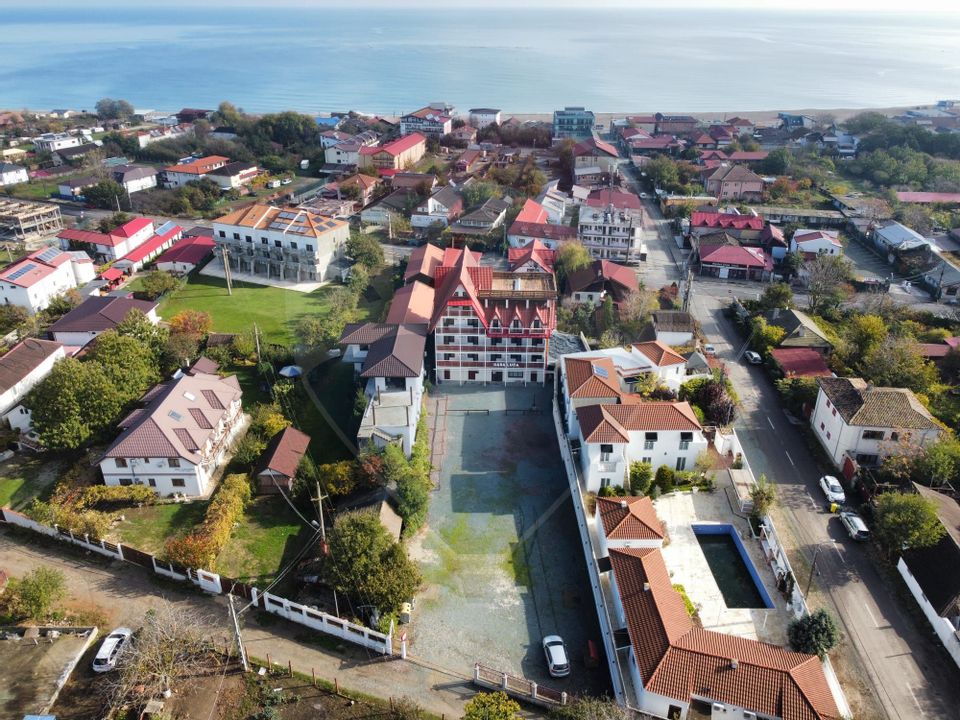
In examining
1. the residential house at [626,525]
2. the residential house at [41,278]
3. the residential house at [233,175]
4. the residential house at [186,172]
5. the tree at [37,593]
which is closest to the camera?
the tree at [37,593]

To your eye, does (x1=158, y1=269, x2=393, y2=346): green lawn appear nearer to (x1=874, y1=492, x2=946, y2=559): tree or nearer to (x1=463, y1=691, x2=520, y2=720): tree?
(x1=463, y1=691, x2=520, y2=720): tree

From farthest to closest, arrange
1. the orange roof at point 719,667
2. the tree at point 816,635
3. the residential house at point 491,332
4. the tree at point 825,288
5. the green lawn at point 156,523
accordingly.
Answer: the tree at point 825,288, the residential house at point 491,332, the green lawn at point 156,523, the tree at point 816,635, the orange roof at point 719,667

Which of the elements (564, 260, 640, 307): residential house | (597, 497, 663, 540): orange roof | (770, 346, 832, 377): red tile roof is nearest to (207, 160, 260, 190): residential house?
(564, 260, 640, 307): residential house

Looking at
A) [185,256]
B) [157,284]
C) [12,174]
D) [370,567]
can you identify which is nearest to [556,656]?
[370,567]

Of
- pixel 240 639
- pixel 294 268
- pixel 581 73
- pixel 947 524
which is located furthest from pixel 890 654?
pixel 581 73

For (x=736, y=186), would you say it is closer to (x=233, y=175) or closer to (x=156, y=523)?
(x=233, y=175)

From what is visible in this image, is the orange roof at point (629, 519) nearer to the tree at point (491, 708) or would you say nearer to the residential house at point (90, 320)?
the tree at point (491, 708)

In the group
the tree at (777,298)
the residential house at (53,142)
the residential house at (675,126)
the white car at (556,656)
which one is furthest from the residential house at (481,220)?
the residential house at (53,142)
